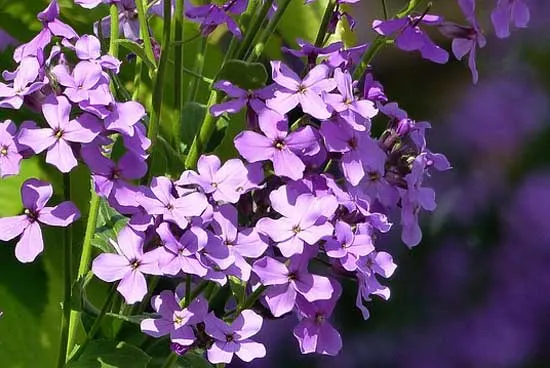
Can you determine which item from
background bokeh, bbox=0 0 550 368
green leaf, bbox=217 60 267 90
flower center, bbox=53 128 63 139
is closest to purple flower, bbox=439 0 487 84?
green leaf, bbox=217 60 267 90

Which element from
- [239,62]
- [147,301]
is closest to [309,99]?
[239,62]

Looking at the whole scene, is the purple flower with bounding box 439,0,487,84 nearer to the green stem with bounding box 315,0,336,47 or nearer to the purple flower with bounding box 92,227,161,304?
the green stem with bounding box 315,0,336,47

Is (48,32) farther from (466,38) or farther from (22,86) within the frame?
(466,38)

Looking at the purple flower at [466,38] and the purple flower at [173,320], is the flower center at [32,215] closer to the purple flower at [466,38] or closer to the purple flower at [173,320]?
the purple flower at [173,320]

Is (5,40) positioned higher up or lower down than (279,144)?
lower down

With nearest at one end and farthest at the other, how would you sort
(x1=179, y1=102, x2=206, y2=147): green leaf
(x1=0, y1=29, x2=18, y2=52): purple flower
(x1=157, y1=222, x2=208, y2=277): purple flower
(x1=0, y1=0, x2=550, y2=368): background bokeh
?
(x1=157, y1=222, x2=208, y2=277): purple flower, (x1=179, y1=102, x2=206, y2=147): green leaf, (x1=0, y1=29, x2=18, y2=52): purple flower, (x1=0, y1=0, x2=550, y2=368): background bokeh

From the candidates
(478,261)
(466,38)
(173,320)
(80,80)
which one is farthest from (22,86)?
(478,261)
